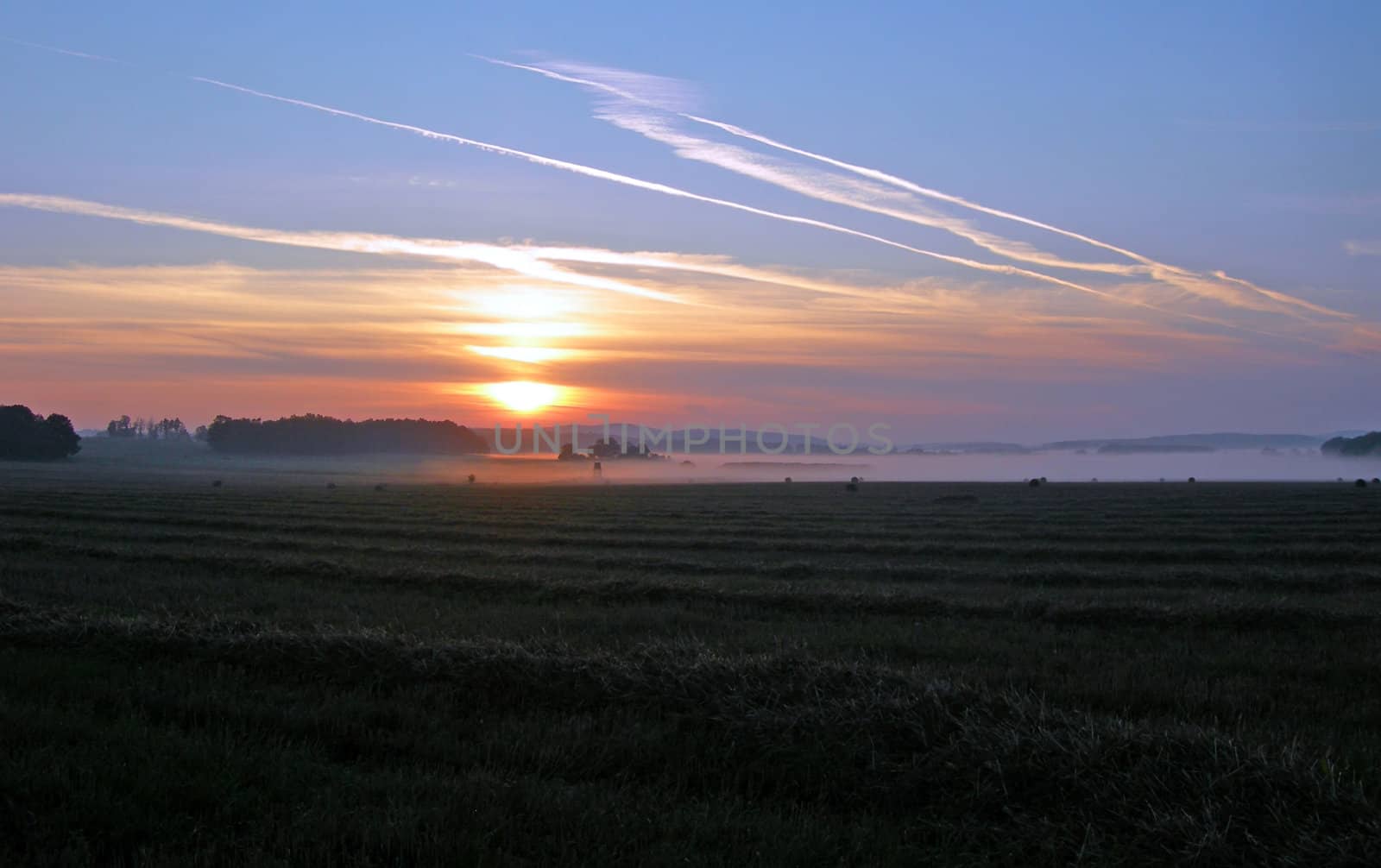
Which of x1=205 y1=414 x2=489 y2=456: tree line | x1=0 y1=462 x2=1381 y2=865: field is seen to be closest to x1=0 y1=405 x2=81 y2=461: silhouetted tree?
x1=205 y1=414 x2=489 y2=456: tree line

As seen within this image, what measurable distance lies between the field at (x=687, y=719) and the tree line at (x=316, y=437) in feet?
578

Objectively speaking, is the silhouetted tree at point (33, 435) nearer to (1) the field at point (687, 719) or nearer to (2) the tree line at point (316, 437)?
(2) the tree line at point (316, 437)

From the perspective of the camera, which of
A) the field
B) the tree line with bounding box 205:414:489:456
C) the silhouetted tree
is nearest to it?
the field

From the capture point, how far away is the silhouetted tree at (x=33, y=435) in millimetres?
131125

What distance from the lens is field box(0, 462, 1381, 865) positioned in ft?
18.6

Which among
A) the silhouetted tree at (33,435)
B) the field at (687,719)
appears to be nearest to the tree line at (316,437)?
the silhouetted tree at (33,435)

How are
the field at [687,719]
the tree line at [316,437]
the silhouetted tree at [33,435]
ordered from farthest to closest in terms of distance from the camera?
the tree line at [316,437]
the silhouetted tree at [33,435]
the field at [687,719]

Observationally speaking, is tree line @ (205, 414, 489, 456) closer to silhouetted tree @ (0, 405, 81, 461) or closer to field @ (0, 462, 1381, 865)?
silhouetted tree @ (0, 405, 81, 461)

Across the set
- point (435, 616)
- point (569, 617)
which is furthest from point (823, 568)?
point (435, 616)

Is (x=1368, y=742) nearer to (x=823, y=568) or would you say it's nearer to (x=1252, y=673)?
(x=1252, y=673)

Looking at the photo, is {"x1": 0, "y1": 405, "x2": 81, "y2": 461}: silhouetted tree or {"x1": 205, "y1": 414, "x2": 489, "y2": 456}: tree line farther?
{"x1": 205, "y1": 414, "x2": 489, "y2": 456}: tree line

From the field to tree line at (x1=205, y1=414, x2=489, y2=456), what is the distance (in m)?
176

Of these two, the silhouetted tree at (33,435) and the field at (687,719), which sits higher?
the silhouetted tree at (33,435)

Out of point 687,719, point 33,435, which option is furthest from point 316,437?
point 687,719
